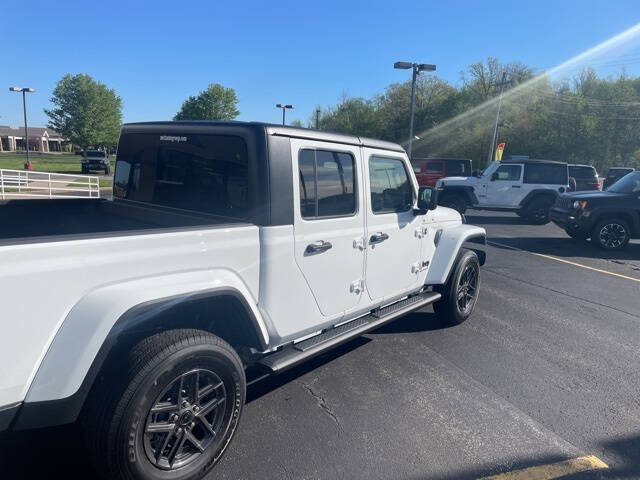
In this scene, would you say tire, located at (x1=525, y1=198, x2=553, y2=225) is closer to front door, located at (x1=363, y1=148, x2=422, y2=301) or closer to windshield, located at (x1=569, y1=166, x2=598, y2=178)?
windshield, located at (x1=569, y1=166, x2=598, y2=178)

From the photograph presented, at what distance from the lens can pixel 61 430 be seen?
9.77ft

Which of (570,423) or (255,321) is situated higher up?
(255,321)

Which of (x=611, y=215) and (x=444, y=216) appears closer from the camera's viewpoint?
(x=444, y=216)

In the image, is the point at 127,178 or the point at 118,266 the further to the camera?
the point at 127,178

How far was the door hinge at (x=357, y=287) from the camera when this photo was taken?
3.60 metres

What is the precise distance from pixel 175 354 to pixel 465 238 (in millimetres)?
3644

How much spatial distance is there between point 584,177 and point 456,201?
Result: 7.10 metres

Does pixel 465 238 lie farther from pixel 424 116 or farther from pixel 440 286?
pixel 424 116

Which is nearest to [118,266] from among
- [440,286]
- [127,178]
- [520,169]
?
[127,178]

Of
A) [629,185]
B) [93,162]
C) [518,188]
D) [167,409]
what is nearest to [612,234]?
[629,185]

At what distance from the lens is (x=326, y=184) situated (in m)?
3.37

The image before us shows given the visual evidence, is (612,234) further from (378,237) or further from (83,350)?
(83,350)

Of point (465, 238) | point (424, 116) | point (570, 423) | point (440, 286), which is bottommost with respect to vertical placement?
point (570, 423)

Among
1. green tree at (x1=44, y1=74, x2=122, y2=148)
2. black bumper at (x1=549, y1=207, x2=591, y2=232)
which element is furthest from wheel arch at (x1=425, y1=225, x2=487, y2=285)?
green tree at (x1=44, y1=74, x2=122, y2=148)
